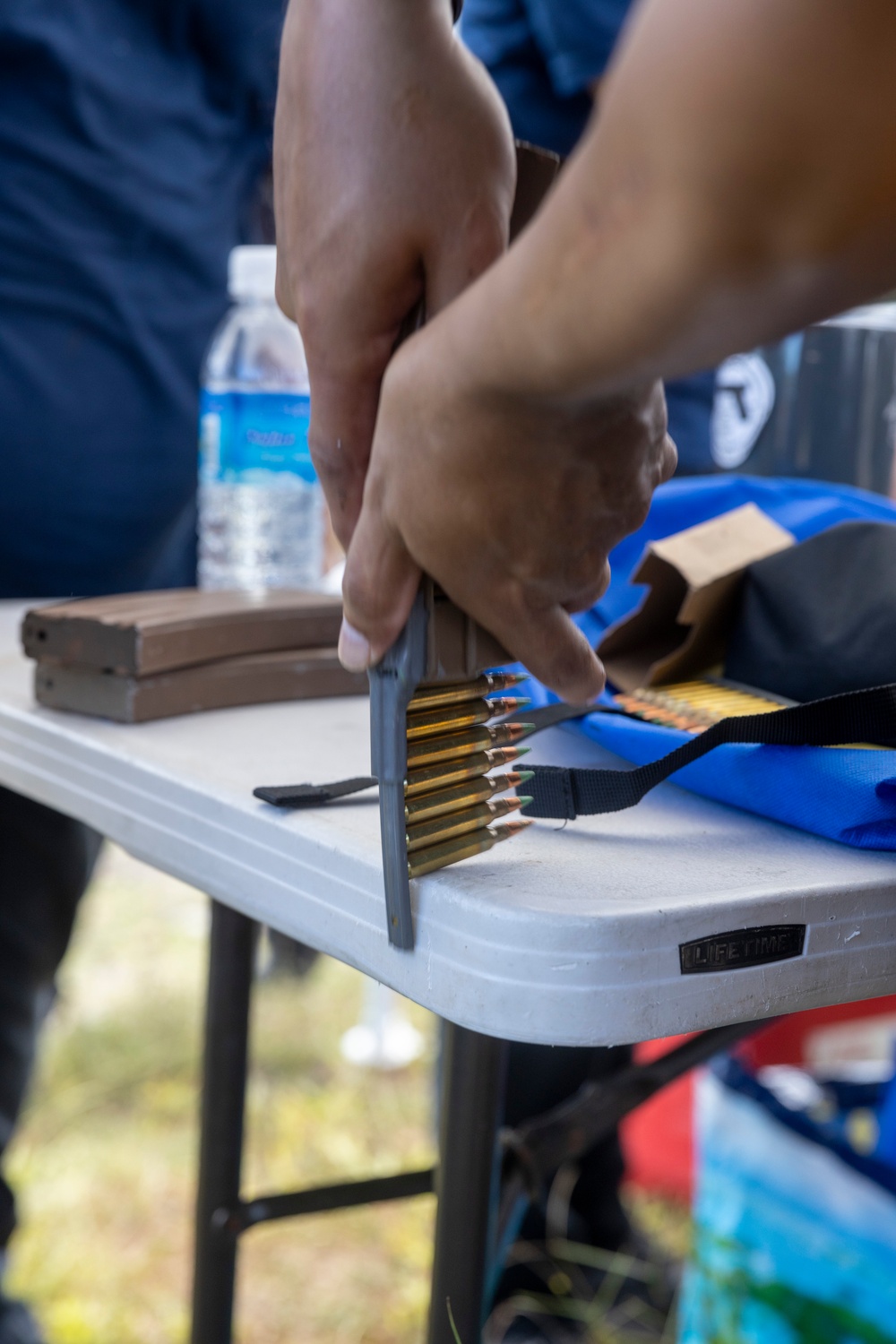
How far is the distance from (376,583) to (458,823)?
111 millimetres

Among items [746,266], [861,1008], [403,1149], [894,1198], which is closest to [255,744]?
[746,266]

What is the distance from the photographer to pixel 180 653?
0.74 meters

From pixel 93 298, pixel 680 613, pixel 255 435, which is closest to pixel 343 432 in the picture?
pixel 680 613

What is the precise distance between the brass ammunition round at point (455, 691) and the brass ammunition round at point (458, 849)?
5 cm

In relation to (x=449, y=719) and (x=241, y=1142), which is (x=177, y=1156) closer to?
(x=241, y=1142)

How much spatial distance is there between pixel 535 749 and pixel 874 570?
216 millimetres

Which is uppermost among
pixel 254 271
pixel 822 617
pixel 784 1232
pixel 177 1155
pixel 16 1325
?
pixel 254 271

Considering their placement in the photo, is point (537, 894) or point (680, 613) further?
point (680, 613)

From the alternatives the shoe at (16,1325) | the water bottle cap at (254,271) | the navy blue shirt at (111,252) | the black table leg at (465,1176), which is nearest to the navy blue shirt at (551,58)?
the navy blue shirt at (111,252)

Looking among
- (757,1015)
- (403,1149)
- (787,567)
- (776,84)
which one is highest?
(776,84)

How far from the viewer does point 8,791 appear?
1150 millimetres

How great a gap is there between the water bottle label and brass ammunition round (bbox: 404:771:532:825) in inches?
24.7

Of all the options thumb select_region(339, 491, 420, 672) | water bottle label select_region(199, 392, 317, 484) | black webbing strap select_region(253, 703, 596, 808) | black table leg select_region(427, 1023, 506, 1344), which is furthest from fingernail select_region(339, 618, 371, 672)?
water bottle label select_region(199, 392, 317, 484)

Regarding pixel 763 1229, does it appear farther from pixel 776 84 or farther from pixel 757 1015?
pixel 776 84
